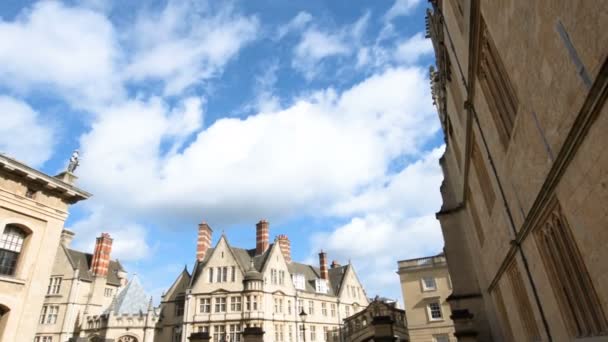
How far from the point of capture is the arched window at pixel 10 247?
15484 millimetres

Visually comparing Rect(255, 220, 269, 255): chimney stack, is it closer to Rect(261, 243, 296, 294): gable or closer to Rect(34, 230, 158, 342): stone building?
Rect(261, 243, 296, 294): gable

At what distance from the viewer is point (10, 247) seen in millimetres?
15789

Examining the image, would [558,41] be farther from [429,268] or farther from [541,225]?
[429,268]

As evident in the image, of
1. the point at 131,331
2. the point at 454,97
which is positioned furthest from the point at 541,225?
the point at 131,331

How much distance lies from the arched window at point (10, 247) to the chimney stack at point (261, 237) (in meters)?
28.0

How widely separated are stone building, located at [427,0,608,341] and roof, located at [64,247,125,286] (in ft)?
144

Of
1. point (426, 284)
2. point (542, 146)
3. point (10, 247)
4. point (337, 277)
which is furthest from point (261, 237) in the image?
point (542, 146)

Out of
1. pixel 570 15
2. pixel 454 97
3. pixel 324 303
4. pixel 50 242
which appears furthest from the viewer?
pixel 324 303

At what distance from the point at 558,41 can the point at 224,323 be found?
124 feet

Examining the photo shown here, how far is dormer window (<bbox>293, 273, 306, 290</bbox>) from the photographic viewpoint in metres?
43.0

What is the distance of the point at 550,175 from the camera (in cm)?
520

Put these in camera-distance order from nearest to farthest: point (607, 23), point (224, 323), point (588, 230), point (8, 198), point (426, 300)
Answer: point (607, 23) → point (588, 230) → point (8, 198) → point (426, 300) → point (224, 323)

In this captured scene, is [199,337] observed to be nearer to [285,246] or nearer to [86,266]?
[285,246]

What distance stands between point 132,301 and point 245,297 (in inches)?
527
